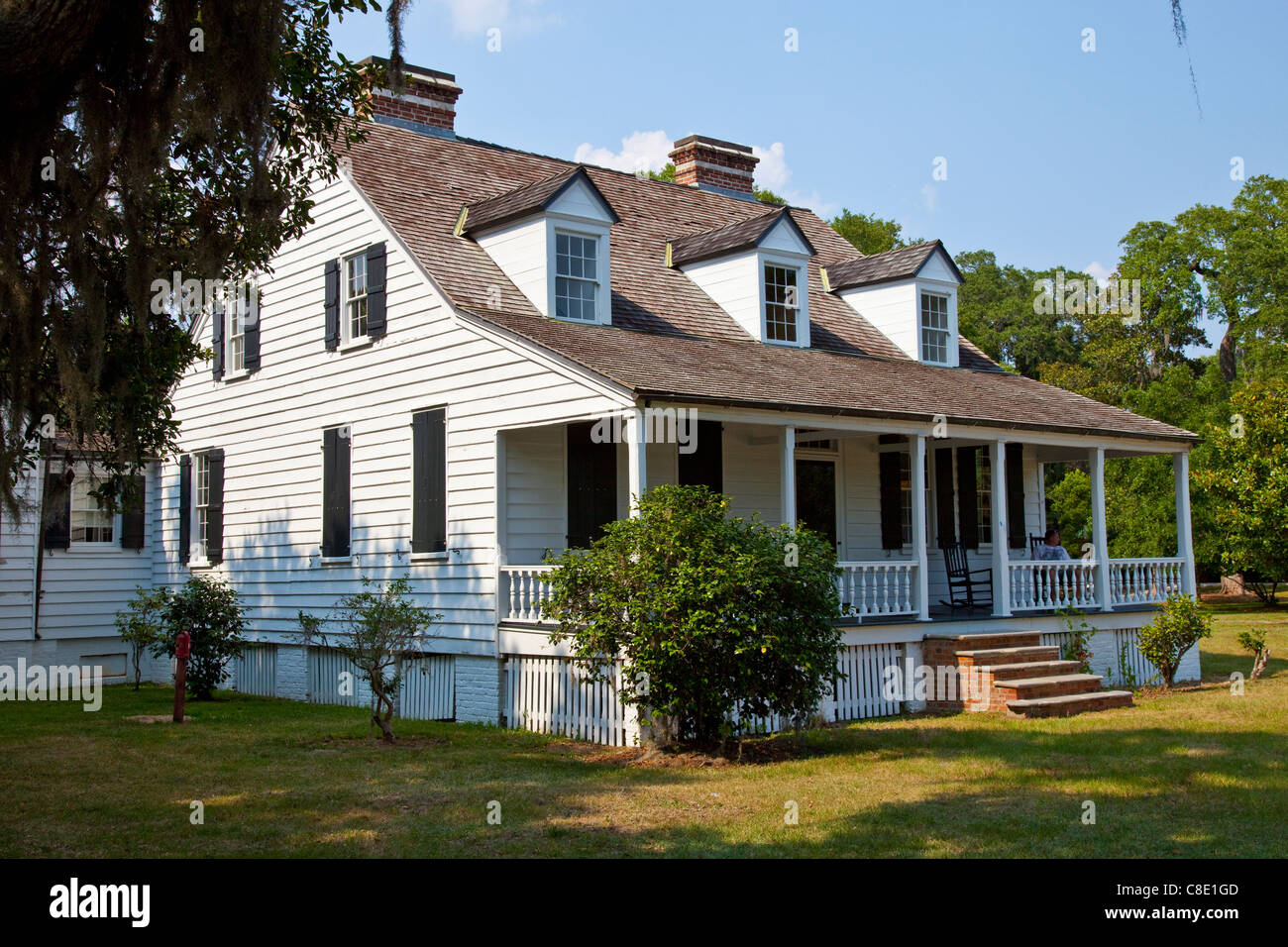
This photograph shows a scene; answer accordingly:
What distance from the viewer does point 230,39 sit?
23.8 ft

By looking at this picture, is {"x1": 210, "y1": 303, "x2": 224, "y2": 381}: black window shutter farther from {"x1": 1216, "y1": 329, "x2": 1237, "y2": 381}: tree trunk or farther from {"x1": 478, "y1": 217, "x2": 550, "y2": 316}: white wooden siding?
{"x1": 1216, "y1": 329, "x2": 1237, "y2": 381}: tree trunk

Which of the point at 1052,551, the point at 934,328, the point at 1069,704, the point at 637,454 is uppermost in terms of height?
the point at 934,328

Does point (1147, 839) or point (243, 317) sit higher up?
point (243, 317)

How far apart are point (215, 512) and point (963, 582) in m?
11.6

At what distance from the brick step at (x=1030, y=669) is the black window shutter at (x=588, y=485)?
4.85 meters

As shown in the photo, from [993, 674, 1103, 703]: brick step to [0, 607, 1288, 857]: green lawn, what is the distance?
0.68 meters

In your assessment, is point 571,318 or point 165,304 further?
point 571,318

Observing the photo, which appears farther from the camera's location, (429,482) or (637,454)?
(429,482)

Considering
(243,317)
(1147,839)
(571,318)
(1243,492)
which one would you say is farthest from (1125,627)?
(243,317)

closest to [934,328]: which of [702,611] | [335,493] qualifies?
[335,493]

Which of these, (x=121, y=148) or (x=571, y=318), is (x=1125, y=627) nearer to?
(x=571, y=318)

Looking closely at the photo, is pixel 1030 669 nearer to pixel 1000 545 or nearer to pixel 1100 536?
pixel 1000 545

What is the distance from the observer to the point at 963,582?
55.0 ft
